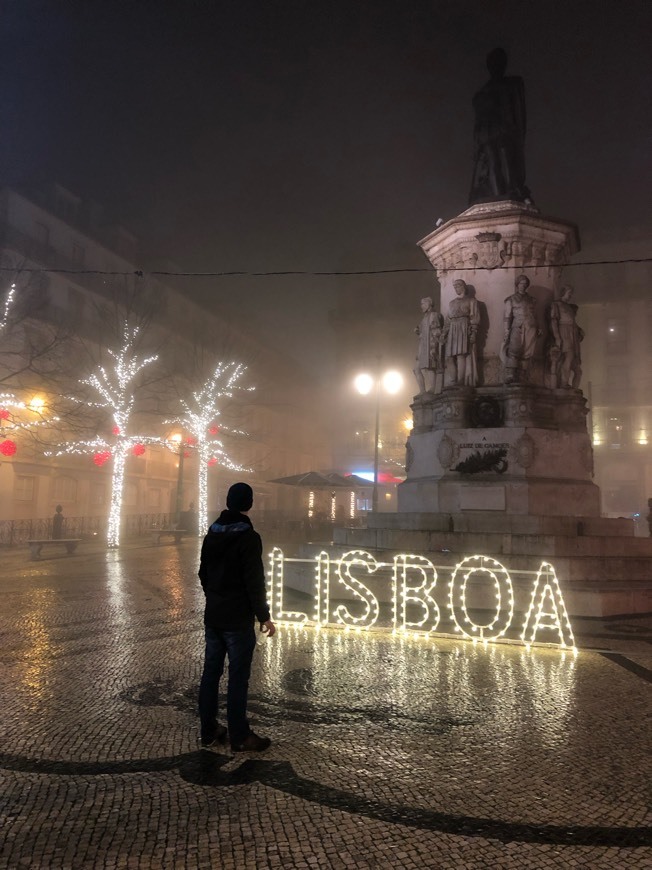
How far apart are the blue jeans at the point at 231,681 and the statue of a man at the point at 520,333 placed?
9.59 m

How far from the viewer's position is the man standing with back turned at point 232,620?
4.21 meters

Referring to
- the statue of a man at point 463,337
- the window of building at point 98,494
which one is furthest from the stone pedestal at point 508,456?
the window of building at point 98,494

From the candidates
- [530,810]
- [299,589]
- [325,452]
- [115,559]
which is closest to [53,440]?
[115,559]

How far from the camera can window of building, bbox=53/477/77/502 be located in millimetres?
35750

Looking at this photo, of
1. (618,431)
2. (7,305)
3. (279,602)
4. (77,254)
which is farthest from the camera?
(618,431)

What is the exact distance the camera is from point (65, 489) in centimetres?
3647

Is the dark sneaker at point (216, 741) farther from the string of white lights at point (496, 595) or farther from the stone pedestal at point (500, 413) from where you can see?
the stone pedestal at point (500, 413)

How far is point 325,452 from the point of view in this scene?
229 ft

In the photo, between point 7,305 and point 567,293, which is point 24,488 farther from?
point 567,293

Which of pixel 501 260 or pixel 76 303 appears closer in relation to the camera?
pixel 501 260

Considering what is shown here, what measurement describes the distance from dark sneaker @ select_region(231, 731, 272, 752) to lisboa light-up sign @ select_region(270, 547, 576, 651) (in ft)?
10.5

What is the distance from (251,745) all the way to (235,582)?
3.55ft

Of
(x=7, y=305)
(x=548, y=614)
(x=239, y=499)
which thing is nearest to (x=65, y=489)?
(x=7, y=305)

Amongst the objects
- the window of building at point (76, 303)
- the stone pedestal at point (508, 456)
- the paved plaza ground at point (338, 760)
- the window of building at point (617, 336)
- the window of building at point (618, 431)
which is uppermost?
the window of building at point (617, 336)
